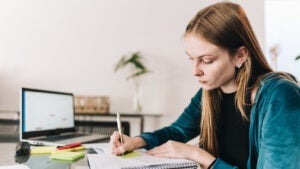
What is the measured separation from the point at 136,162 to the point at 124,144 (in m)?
0.18

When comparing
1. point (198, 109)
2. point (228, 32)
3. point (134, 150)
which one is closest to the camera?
point (228, 32)

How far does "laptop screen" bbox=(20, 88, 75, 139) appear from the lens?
151cm

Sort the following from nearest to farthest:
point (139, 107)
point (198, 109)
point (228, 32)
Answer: point (228, 32), point (198, 109), point (139, 107)

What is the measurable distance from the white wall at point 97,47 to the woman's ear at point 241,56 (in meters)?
2.19

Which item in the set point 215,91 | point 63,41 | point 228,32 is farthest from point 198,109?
point 63,41

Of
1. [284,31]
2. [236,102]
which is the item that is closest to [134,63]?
[284,31]

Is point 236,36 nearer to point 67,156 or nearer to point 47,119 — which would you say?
point 67,156

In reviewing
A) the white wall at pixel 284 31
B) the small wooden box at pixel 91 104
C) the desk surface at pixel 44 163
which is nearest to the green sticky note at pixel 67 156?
the desk surface at pixel 44 163

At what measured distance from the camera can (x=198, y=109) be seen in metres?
1.29

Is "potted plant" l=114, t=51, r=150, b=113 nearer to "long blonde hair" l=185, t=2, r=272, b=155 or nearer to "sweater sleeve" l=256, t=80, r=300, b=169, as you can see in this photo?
"long blonde hair" l=185, t=2, r=272, b=155

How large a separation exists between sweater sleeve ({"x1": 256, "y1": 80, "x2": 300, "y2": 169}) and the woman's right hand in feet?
1.41

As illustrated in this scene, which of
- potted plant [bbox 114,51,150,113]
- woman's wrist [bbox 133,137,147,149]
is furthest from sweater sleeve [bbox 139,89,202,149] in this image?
potted plant [bbox 114,51,150,113]

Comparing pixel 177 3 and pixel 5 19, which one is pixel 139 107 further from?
pixel 5 19

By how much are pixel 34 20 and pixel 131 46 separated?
1055 mm
